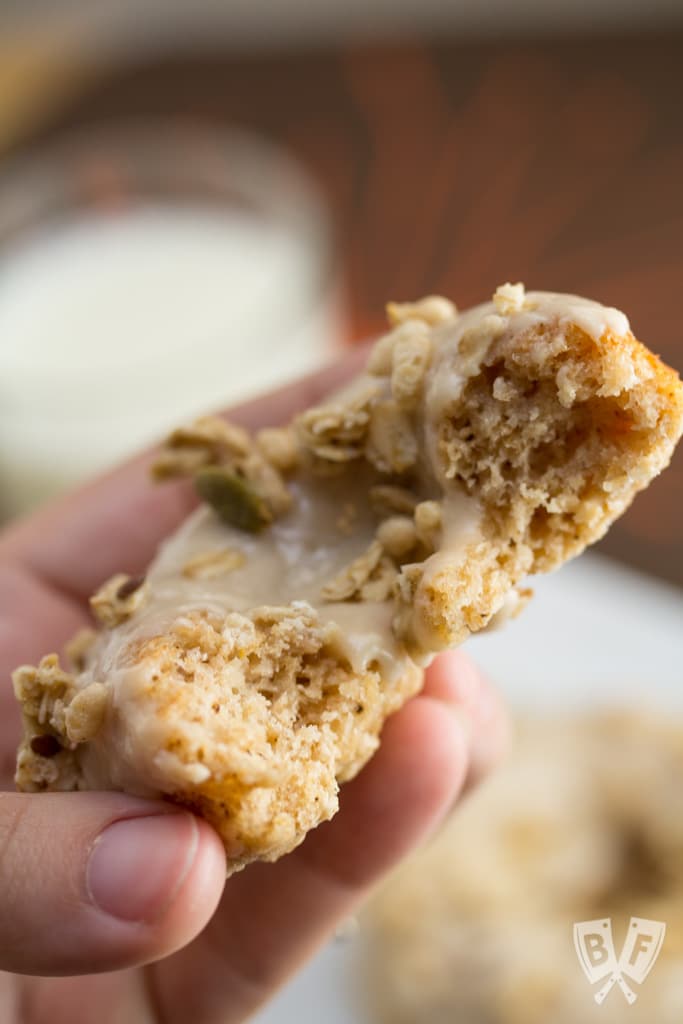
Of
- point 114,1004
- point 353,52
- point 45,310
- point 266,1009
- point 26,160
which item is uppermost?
Answer: point 353,52

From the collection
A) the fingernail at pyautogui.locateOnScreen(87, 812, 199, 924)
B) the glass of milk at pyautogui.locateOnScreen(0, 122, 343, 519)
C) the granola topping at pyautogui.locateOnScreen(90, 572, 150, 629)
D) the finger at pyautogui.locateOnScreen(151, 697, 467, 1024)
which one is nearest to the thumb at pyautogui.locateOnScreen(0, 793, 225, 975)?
the fingernail at pyautogui.locateOnScreen(87, 812, 199, 924)

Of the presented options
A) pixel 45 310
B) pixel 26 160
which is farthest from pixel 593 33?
pixel 45 310

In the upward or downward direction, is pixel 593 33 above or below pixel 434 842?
above

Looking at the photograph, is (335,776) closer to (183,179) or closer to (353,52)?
(183,179)

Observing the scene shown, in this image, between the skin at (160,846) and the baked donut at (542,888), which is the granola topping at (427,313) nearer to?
the skin at (160,846)

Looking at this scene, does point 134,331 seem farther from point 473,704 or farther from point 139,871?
point 139,871

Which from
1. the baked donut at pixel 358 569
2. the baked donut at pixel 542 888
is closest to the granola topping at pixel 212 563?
the baked donut at pixel 358 569

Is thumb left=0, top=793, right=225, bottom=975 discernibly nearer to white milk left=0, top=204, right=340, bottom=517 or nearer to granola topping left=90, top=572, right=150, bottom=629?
granola topping left=90, top=572, right=150, bottom=629
